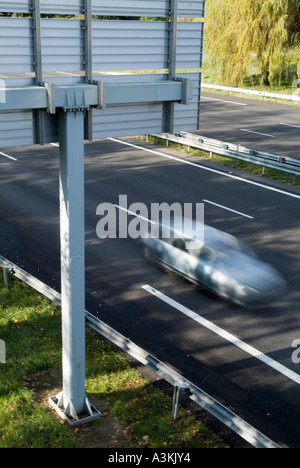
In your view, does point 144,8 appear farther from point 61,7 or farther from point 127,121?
point 127,121

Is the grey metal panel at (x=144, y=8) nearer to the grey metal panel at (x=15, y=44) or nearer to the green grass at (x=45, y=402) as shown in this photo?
the grey metal panel at (x=15, y=44)

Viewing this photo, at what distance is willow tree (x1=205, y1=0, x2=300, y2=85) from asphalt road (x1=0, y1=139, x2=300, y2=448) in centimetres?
1545

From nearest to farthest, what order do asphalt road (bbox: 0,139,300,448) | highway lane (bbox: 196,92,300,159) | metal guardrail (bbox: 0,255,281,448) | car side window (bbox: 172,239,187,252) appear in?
metal guardrail (bbox: 0,255,281,448)
asphalt road (bbox: 0,139,300,448)
car side window (bbox: 172,239,187,252)
highway lane (bbox: 196,92,300,159)

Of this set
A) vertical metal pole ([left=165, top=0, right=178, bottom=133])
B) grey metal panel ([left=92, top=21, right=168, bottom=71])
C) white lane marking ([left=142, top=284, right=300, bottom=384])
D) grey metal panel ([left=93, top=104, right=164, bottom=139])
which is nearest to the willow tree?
white lane marking ([left=142, top=284, right=300, bottom=384])

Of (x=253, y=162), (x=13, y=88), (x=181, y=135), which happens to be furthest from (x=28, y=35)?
(x=181, y=135)

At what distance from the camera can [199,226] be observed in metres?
13.6

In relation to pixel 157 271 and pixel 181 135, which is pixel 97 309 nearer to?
pixel 157 271

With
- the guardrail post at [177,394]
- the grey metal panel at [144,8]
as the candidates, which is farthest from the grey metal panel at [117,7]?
the guardrail post at [177,394]

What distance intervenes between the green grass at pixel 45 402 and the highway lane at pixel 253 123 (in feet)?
49.9

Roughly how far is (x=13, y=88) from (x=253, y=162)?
1533cm

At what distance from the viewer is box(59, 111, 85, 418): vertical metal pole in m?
7.48

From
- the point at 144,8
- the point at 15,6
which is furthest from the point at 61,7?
the point at 144,8

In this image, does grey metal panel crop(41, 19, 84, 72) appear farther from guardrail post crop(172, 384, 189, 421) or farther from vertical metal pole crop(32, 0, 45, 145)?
guardrail post crop(172, 384, 189, 421)

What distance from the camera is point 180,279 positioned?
13008mm
